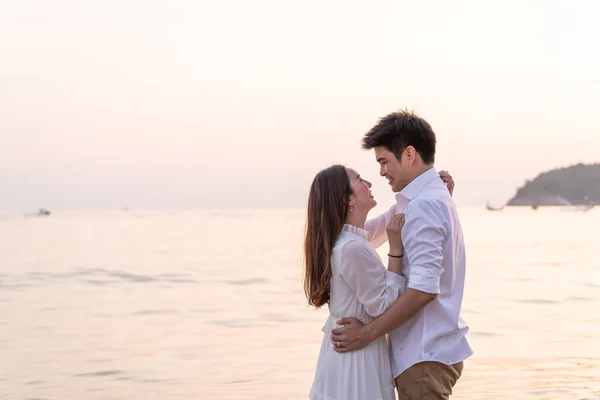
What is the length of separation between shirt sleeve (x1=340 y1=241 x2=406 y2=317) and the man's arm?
5 centimetres

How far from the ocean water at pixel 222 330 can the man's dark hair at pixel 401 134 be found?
4.24 meters

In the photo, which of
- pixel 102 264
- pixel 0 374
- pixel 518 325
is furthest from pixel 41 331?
pixel 102 264

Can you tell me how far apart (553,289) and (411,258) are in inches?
645

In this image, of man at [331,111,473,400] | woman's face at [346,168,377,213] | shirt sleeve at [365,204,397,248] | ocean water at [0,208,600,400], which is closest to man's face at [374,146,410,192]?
man at [331,111,473,400]

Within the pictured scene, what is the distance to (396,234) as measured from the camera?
123 inches

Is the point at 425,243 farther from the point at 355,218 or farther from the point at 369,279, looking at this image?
the point at 355,218

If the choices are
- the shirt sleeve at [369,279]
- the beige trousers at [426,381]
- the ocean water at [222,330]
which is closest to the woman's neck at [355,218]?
the shirt sleeve at [369,279]

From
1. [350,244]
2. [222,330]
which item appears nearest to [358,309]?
[350,244]

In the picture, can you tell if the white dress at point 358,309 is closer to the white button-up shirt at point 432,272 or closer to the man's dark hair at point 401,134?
the white button-up shirt at point 432,272

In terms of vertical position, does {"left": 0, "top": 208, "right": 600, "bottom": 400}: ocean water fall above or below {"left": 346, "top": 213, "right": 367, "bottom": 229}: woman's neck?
below

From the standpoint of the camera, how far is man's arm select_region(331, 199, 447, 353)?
3000 millimetres

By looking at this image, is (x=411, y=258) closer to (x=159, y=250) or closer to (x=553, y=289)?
(x=553, y=289)

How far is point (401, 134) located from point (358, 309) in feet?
2.36

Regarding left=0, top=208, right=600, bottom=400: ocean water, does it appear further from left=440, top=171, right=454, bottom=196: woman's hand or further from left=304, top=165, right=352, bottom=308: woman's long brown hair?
left=304, top=165, right=352, bottom=308: woman's long brown hair
